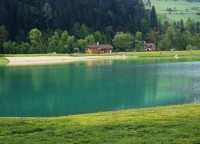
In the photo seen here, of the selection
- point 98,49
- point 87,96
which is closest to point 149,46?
point 98,49

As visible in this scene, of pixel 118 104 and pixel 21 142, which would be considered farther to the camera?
pixel 118 104

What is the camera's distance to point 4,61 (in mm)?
120250

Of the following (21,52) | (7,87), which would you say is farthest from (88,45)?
(7,87)

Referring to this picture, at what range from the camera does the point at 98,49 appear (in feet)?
543

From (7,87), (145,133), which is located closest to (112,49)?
(7,87)

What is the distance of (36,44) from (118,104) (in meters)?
122

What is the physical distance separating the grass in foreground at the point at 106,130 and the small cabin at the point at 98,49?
469 feet

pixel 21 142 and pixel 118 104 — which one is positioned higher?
pixel 21 142

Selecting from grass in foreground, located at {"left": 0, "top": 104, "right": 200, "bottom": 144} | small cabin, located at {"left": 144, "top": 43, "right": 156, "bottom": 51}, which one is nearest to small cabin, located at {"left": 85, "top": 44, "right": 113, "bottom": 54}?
small cabin, located at {"left": 144, "top": 43, "right": 156, "bottom": 51}

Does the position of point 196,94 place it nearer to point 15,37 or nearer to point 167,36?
point 167,36

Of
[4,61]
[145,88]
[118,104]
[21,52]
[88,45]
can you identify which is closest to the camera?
[118,104]

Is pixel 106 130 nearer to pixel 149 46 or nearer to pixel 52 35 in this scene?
pixel 52 35

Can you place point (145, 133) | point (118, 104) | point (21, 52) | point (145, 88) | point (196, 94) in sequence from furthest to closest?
1. point (21, 52)
2. point (145, 88)
3. point (196, 94)
4. point (118, 104)
5. point (145, 133)

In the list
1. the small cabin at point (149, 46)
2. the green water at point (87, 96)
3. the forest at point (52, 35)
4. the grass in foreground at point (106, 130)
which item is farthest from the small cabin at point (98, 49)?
the grass in foreground at point (106, 130)
